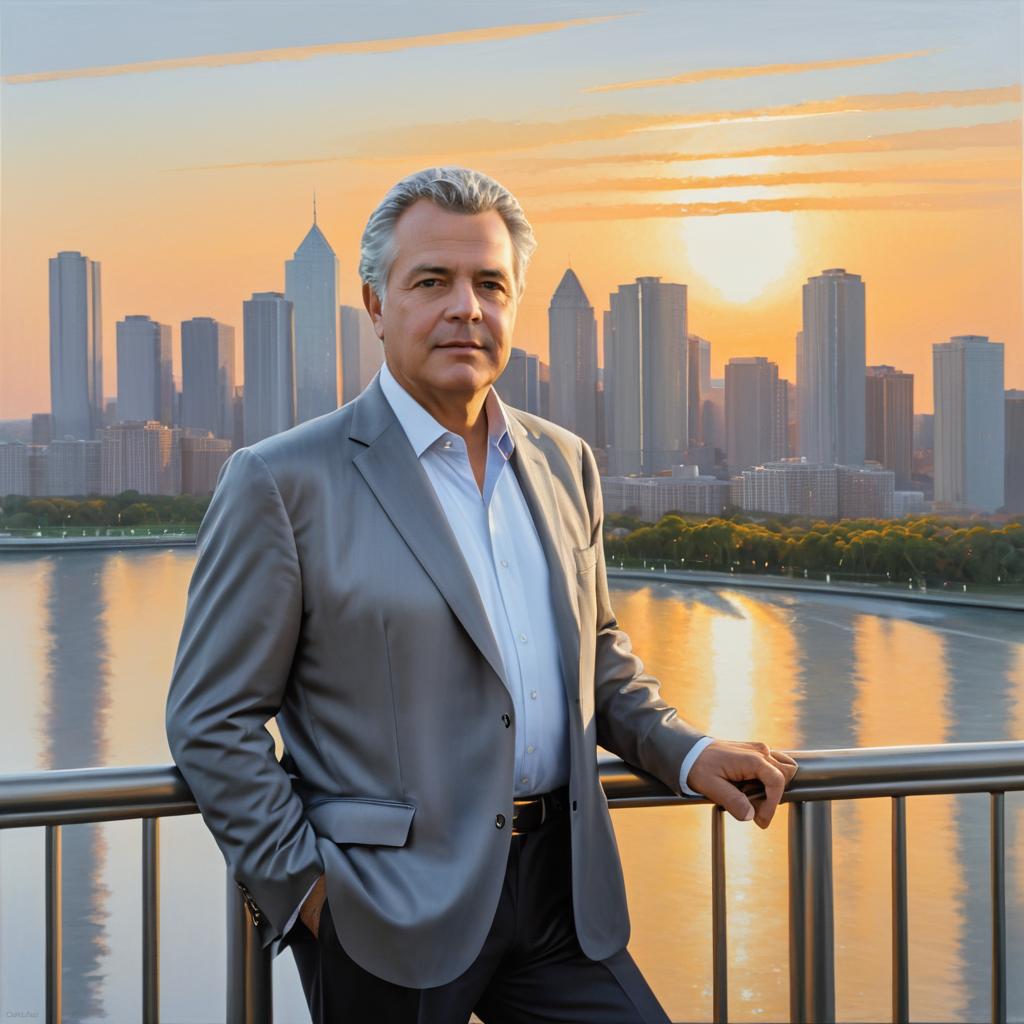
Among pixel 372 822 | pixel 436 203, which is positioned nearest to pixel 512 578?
pixel 372 822

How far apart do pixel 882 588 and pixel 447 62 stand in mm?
31674

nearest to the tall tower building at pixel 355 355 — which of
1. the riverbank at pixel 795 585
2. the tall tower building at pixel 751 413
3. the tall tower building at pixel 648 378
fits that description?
the tall tower building at pixel 648 378

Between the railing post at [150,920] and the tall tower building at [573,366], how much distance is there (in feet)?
139

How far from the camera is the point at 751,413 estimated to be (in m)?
47.7

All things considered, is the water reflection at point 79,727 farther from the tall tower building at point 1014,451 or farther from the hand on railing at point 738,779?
the hand on railing at point 738,779

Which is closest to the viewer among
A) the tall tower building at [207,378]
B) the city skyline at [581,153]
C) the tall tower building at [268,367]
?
the tall tower building at [268,367]

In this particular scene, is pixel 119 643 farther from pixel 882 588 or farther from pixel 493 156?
pixel 882 588

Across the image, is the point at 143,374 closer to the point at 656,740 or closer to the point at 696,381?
the point at 696,381

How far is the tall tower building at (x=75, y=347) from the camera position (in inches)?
1777

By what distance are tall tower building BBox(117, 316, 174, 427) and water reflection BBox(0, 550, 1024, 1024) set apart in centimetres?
1220

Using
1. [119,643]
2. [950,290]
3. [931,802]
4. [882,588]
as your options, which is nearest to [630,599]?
[882,588]

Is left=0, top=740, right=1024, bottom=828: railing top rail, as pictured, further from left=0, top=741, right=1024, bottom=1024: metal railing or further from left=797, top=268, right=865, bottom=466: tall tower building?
left=797, top=268, right=865, bottom=466: tall tower building

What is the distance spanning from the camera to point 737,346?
51.9 m

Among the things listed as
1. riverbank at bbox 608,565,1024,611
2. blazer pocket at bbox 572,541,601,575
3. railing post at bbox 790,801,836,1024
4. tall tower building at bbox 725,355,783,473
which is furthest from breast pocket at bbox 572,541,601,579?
riverbank at bbox 608,565,1024,611
